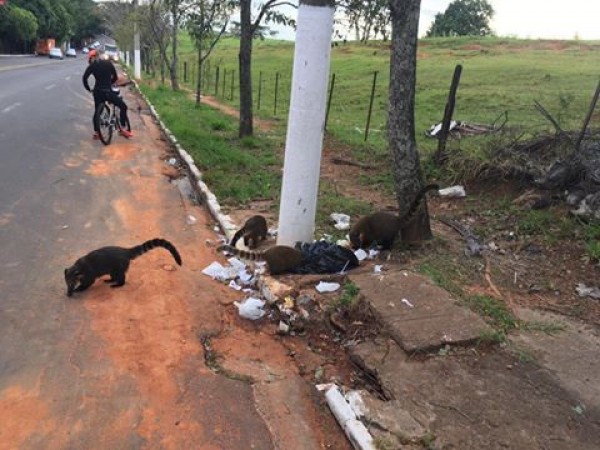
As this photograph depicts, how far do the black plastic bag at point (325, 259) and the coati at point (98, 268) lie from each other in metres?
1.67

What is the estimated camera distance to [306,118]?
18.6 feet

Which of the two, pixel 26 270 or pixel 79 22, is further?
pixel 79 22

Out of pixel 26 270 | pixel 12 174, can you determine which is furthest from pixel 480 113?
pixel 26 270

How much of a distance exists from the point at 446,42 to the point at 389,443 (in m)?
45.8

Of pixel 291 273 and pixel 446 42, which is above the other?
pixel 446 42

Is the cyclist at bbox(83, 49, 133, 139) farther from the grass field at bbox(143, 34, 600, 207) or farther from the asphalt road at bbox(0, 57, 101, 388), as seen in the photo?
the grass field at bbox(143, 34, 600, 207)

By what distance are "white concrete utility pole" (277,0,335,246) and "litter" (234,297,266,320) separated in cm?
116

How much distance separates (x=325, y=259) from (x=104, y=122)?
7963 mm

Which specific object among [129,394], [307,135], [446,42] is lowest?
[129,394]

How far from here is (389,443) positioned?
324 cm

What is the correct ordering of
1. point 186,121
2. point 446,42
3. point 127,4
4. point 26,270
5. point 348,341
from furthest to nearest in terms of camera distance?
point 127,4
point 446,42
point 186,121
point 26,270
point 348,341

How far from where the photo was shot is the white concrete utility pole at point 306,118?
5445 mm

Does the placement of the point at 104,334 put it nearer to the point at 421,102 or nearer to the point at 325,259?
the point at 325,259

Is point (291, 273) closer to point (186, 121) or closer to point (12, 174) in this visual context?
point (12, 174)
